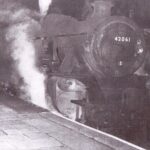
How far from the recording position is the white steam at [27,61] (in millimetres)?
9336

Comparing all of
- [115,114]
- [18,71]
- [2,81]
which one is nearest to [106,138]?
[115,114]

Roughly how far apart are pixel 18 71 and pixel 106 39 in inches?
174

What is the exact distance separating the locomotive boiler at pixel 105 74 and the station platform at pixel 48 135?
1.07 meters

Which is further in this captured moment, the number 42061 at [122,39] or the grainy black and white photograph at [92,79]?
the number 42061 at [122,39]

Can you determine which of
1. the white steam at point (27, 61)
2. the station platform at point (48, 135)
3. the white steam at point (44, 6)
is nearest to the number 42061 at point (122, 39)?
the station platform at point (48, 135)

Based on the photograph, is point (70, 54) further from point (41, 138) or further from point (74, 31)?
point (41, 138)

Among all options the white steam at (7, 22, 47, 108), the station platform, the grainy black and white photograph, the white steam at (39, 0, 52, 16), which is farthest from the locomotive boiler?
the white steam at (39, 0, 52, 16)

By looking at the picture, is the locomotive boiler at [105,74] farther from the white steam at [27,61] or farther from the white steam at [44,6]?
the white steam at [44,6]

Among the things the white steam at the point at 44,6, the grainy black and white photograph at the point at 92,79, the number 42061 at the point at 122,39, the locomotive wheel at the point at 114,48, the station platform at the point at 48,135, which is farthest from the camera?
the white steam at the point at 44,6

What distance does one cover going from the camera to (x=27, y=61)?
10.1 meters

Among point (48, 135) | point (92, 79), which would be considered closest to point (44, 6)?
point (92, 79)

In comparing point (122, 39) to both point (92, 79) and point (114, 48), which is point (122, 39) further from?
point (92, 79)

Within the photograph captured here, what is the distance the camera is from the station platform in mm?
4723

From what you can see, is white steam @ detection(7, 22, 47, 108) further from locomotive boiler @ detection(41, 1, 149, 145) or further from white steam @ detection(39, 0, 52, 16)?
locomotive boiler @ detection(41, 1, 149, 145)
